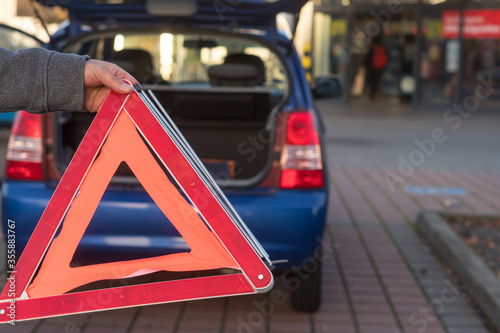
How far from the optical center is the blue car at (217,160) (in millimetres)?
3807

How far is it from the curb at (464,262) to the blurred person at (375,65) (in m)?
15.4

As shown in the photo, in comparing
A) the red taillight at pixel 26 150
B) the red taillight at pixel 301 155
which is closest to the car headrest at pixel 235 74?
the red taillight at pixel 301 155

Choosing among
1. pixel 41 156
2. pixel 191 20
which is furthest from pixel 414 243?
pixel 41 156

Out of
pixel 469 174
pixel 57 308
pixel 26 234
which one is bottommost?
pixel 469 174

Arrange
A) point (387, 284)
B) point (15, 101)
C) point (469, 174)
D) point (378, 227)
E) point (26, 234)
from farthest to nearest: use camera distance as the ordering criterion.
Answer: point (469, 174) → point (378, 227) → point (387, 284) → point (26, 234) → point (15, 101)

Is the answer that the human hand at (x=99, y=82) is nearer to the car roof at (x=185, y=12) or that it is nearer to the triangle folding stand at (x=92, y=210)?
the triangle folding stand at (x=92, y=210)

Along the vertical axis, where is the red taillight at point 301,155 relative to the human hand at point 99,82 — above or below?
below

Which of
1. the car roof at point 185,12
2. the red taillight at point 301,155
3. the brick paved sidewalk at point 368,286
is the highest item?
the car roof at point 185,12

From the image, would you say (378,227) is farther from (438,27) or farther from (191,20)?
(438,27)

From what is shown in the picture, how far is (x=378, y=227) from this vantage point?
248 inches

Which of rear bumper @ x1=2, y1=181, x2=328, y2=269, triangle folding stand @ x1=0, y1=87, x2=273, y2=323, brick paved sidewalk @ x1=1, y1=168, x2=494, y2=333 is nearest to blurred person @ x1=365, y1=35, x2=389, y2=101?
brick paved sidewalk @ x1=1, y1=168, x2=494, y2=333

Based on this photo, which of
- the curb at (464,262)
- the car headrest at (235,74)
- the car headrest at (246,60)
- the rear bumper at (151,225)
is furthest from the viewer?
the car headrest at (246,60)

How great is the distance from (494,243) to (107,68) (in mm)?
4250

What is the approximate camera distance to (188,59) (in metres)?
6.46
